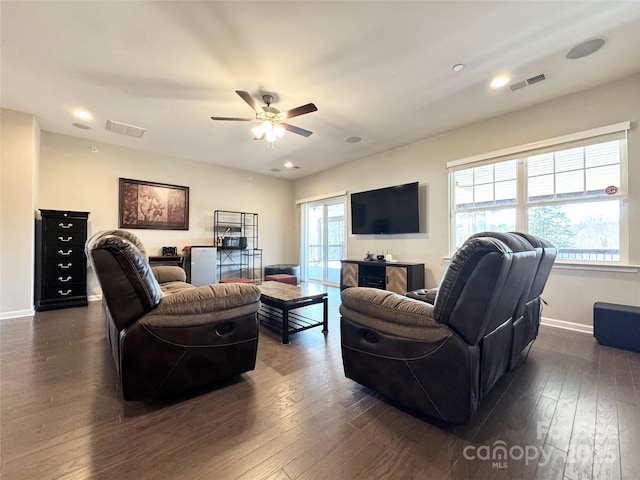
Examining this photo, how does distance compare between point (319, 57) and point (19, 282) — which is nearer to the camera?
point (319, 57)

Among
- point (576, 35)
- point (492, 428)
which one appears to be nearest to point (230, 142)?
point (576, 35)

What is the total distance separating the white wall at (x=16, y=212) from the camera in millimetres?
3564

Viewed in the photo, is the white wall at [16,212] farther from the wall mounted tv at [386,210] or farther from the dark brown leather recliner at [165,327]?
the wall mounted tv at [386,210]

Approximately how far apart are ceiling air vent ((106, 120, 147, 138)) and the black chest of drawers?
1.43 meters

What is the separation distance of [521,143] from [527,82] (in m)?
0.85

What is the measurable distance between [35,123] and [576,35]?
6597 mm

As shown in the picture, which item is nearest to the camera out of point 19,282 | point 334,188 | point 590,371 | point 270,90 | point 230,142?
point 590,371

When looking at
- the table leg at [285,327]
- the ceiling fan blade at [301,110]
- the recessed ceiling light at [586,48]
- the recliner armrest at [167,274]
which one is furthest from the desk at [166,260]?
the recessed ceiling light at [586,48]

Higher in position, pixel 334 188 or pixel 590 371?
pixel 334 188

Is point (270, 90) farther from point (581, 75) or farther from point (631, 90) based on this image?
point (631, 90)

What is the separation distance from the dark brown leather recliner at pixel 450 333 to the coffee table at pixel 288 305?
1142mm

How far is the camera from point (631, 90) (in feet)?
9.39

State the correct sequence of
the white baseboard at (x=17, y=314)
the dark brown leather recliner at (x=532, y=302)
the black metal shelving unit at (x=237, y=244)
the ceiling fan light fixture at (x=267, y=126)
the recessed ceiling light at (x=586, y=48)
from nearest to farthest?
the dark brown leather recliner at (x=532, y=302)
the recessed ceiling light at (x=586, y=48)
the ceiling fan light fixture at (x=267, y=126)
the white baseboard at (x=17, y=314)
the black metal shelving unit at (x=237, y=244)

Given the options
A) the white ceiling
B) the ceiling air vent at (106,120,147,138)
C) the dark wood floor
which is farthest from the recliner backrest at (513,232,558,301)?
the ceiling air vent at (106,120,147,138)
